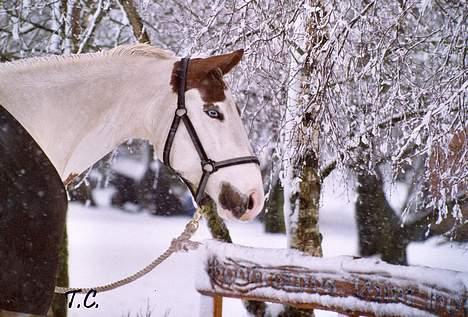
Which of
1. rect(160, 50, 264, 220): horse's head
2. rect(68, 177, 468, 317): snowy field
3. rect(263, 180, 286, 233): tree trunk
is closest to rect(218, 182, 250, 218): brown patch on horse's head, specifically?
rect(160, 50, 264, 220): horse's head

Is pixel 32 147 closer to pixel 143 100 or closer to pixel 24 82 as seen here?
pixel 24 82

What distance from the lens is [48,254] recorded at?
1.69 m

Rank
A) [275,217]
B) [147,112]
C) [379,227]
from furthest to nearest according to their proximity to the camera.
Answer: [275,217]
[379,227]
[147,112]

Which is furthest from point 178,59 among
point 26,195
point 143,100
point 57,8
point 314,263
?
point 57,8

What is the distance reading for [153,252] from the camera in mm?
9492

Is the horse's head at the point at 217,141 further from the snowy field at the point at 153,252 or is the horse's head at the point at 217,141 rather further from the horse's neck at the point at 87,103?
the snowy field at the point at 153,252

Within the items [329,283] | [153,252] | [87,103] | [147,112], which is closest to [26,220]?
[87,103]

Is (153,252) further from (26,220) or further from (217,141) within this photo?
(26,220)

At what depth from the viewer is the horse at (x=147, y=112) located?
185cm

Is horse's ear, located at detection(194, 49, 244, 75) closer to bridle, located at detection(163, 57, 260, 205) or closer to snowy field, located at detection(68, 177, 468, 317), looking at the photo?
bridle, located at detection(163, 57, 260, 205)

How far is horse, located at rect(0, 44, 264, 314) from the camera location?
1.85 meters

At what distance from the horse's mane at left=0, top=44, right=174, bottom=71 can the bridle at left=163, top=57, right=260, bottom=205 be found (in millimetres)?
126

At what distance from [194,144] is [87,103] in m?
0.39

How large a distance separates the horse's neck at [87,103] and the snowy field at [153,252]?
499 centimetres
